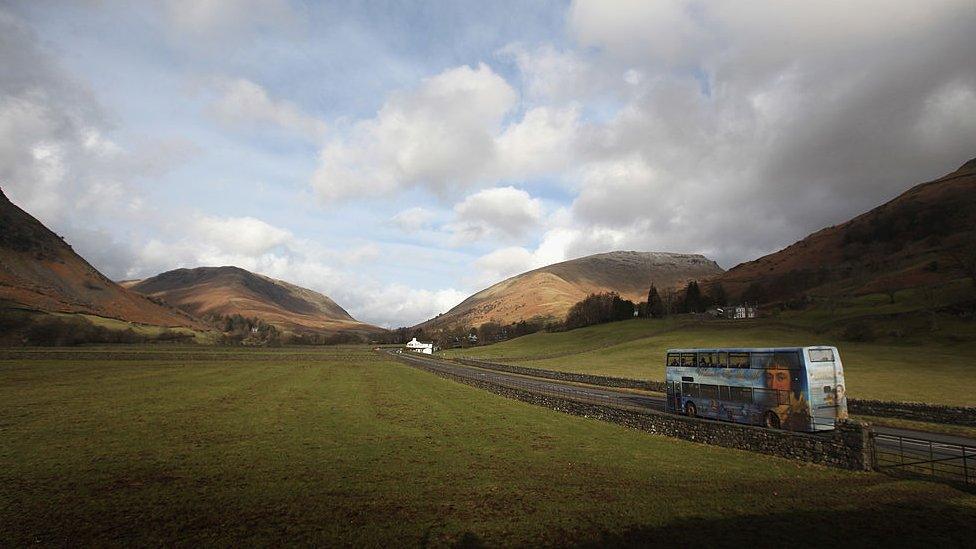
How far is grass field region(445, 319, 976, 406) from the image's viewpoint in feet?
152

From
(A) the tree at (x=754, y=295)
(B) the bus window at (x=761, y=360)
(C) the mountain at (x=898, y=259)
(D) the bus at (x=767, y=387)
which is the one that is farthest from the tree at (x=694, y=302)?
(B) the bus window at (x=761, y=360)

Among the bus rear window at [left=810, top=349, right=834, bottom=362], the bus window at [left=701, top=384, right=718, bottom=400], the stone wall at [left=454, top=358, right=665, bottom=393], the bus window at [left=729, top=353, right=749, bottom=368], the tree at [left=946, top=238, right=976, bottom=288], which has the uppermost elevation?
the tree at [left=946, top=238, right=976, bottom=288]

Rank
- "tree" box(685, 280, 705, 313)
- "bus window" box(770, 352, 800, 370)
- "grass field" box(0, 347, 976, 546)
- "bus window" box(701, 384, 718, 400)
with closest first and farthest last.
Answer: "grass field" box(0, 347, 976, 546) < "bus window" box(770, 352, 800, 370) < "bus window" box(701, 384, 718, 400) < "tree" box(685, 280, 705, 313)

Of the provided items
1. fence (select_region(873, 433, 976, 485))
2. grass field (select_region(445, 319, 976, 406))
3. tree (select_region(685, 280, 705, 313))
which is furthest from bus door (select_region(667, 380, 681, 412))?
tree (select_region(685, 280, 705, 313))

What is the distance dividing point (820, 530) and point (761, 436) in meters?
10.3

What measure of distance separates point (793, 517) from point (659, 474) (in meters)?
5.39

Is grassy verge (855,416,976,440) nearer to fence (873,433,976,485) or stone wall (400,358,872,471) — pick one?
fence (873,433,976,485)

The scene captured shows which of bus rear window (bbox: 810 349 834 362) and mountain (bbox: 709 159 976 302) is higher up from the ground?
mountain (bbox: 709 159 976 302)

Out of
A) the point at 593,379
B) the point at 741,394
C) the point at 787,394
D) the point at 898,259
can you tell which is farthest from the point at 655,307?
the point at 787,394

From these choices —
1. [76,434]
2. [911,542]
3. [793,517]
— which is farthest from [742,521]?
[76,434]

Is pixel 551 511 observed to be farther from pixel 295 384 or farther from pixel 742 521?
pixel 295 384

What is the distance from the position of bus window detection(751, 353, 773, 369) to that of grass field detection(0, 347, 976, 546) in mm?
6798

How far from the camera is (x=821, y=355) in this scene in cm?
2505

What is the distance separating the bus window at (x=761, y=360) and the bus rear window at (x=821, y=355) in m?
2.22
